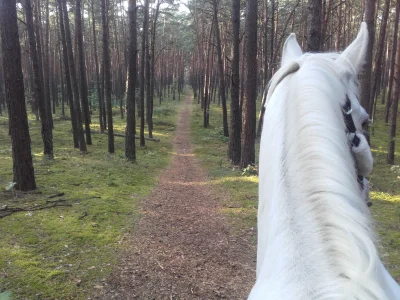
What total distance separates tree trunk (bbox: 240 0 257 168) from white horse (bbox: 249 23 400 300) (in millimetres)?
9580

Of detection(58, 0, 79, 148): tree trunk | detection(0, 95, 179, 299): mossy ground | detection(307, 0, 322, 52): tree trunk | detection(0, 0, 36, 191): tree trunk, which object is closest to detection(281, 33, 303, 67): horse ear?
detection(0, 95, 179, 299): mossy ground

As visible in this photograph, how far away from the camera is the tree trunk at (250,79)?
10484 mm

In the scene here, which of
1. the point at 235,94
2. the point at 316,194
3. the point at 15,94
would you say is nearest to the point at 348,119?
the point at 316,194

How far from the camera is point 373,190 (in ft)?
31.3

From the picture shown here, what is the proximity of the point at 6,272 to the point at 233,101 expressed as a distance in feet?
32.1

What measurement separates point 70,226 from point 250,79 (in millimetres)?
7420

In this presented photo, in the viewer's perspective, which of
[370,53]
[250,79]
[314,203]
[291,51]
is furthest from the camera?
[250,79]

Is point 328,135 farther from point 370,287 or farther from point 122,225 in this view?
point 122,225

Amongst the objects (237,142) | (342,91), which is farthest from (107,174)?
(342,91)

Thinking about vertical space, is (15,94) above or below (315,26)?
below

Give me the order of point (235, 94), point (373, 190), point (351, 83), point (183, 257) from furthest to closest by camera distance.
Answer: point (235, 94) → point (373, 190) → point (183, 257) → point (351, 83)

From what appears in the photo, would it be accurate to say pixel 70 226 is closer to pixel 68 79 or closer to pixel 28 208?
pixel 28 208

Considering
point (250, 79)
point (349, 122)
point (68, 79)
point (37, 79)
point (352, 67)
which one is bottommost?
point (349, 122)

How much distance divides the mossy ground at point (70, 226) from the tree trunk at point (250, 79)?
141 inches
